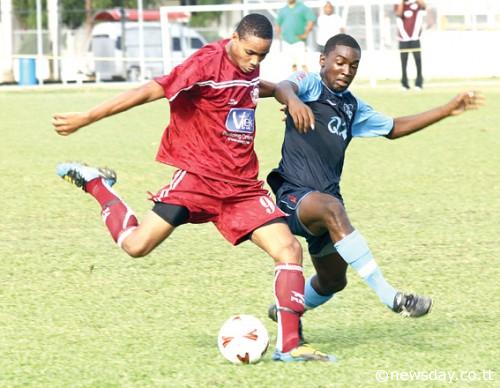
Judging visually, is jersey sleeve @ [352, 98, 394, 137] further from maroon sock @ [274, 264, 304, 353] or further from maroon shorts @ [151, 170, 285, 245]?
maroon sock @ [274, 264, 304, 353]

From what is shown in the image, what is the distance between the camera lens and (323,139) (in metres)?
7.12

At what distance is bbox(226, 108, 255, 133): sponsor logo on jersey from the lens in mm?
6621

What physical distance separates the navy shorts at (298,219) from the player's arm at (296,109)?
0.34 m

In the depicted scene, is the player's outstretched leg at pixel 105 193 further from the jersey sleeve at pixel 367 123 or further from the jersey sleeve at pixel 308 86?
the jersey sleeve at pixel 367 123

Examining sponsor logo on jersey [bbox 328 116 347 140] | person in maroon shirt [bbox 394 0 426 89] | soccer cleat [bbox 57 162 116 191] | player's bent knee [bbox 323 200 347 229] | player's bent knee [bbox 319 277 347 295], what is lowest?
player's bent knee [bbox 319 277 347 295]

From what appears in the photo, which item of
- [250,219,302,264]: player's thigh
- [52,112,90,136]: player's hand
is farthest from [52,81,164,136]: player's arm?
[250,219,302,264]: player's thigh

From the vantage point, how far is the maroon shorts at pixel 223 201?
654 centimetres

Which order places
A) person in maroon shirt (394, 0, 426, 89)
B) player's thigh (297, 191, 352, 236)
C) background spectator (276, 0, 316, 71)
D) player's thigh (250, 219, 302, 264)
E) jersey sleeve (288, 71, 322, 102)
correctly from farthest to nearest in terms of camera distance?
background spectator (276, 0, 316, 71) → person in maroon shirt (394, 0, 426, 89) → jersey sleeve (288, 71, 322, 102) → player's thigh (297, 191, 352, 236) → player's thigh (250, 219, 302, 264)

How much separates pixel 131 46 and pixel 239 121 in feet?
125

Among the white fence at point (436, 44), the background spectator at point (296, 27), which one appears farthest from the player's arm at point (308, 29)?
the white fence at point (436, 44)

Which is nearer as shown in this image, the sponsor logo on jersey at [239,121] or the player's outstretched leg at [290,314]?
the player's outstretched leg at [290,314]

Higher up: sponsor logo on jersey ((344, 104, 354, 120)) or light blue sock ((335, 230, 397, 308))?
sponsor logo on jersey ((344, 104, 354, 120))

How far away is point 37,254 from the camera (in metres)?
9.78

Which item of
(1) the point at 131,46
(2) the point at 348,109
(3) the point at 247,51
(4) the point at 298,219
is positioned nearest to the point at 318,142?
(2) the point at 348,109
